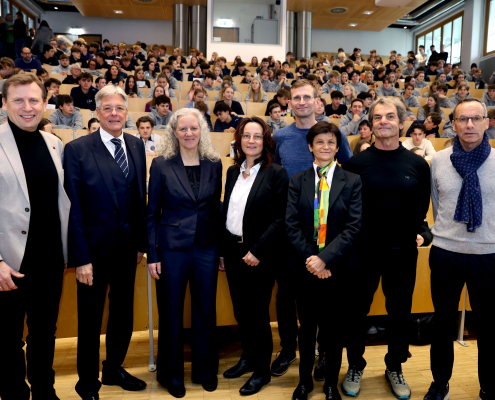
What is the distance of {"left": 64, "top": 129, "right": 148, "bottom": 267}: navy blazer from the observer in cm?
159

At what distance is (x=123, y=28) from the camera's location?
14.8 metres

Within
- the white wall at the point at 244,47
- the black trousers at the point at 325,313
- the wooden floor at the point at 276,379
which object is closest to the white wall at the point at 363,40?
the white wall at the point at 244,47

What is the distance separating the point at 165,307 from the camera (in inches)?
70.1

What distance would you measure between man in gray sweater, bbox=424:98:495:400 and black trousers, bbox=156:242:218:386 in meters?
0.99

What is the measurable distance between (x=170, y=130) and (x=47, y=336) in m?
1.00

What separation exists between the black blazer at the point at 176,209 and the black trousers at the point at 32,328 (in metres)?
0.42

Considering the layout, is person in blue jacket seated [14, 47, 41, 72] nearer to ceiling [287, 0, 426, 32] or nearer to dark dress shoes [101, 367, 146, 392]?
dark dress shoes [101, 367, 146, 392]

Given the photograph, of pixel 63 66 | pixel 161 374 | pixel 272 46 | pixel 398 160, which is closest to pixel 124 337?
pixel 161 374

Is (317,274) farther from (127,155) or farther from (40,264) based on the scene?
(40,264)

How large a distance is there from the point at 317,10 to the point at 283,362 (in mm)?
12389

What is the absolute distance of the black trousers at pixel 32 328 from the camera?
57.2 inches

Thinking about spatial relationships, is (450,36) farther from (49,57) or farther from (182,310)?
(182,310)

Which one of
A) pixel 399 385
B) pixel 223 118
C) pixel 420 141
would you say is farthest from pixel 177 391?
pixel 420 141

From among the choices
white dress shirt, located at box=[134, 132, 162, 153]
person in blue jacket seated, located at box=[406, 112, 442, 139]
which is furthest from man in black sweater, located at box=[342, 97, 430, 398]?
person in blue jacket seated, located at box=[406, 112, 442, 139]
